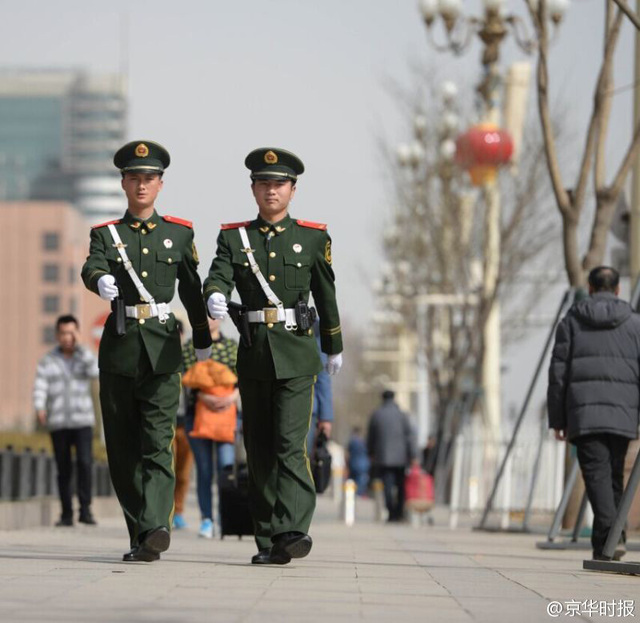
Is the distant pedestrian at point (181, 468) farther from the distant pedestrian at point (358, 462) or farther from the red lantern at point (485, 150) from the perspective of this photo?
the distant pedestrian at point (358, 462)

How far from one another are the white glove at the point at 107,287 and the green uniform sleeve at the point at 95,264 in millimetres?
72

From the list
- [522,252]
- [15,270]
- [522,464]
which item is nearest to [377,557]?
[522,464]

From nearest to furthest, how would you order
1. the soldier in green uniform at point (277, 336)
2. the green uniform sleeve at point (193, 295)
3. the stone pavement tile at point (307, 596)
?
1. the stone pavement tile at point (307, 596)
2. the soldier in green uniform at point (277, 336)
3. the green uniform sleeve at point (193, 295)

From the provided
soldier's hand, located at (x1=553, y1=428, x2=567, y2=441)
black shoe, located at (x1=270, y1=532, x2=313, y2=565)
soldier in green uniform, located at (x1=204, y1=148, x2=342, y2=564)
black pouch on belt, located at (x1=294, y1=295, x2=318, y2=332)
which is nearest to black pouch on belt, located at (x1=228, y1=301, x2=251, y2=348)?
soldier in green uniform, located at (x1=204, y1=148, x2=342, y2=564)

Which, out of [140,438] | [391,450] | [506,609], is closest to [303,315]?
[140,438]

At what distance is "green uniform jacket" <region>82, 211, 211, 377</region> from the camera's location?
973cm

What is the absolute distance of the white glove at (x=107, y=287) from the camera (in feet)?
31.2

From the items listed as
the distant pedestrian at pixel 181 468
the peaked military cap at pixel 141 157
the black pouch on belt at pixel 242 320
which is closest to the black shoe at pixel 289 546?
the black pouch on belt at pixel 242 320

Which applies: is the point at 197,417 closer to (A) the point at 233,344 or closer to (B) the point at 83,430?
(A) the point at 233,344

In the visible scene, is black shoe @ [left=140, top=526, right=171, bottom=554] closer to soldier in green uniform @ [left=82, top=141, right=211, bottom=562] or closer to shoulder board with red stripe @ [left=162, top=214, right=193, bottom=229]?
soldier in green uniform @ [left=82, top=141, right=211, bottom=562]

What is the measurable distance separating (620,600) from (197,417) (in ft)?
23.7

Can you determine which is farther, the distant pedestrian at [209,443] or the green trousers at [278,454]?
the distant pedestrian at [209,443]

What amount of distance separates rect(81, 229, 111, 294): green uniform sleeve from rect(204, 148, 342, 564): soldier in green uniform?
56 cm

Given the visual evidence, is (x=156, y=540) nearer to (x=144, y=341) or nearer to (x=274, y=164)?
(x=144, y=341)
